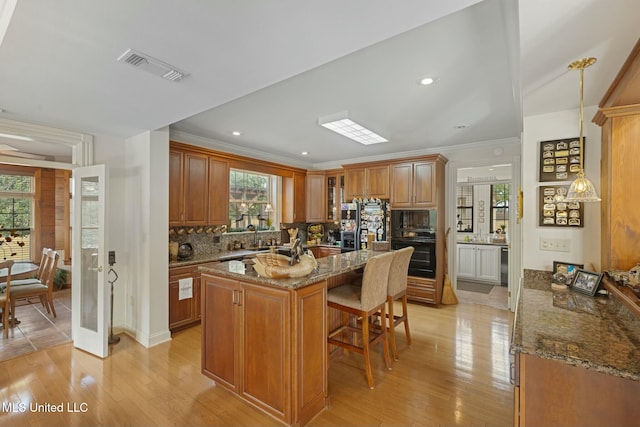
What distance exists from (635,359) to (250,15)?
6.87 feet

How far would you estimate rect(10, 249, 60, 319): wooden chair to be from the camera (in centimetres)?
378

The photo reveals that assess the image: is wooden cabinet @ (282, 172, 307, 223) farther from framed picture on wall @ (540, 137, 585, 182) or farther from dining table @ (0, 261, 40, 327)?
framed picture on wall @ (540, 137, 585, 182)

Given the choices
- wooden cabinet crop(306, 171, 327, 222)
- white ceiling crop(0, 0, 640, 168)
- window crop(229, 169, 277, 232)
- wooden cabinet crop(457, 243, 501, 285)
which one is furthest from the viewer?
wooden cabinet crop(457, 243, 501, 285)

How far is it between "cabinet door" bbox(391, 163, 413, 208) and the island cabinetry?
9.99 ft

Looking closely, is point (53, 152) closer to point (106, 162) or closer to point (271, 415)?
point (106, 162)

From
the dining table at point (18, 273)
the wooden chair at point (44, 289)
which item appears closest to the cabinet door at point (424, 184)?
the wooden chair at point (44, 289)

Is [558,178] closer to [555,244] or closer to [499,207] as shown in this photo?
[555,244]

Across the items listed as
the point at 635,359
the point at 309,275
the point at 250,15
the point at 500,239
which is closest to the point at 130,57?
the point at 250,15

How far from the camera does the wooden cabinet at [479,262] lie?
6.08 meters

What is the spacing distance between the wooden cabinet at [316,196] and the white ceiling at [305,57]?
2.66m

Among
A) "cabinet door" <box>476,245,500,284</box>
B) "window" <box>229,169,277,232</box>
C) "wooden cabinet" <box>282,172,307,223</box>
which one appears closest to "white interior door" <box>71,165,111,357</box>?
"window" <box>229,169,277,232</box>

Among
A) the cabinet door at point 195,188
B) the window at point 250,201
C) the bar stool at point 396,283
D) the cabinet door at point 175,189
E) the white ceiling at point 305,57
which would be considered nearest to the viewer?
the white ceiling at point 305,57

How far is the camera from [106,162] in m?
3.48

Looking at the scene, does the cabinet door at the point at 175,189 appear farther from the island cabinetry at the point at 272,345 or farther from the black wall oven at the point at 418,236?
the black wall oven at the point at 418,236
